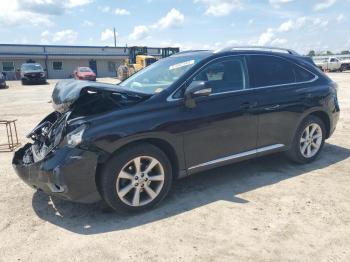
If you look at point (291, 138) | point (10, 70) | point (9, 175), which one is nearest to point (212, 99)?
point (291, 138)

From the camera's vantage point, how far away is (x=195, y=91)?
397cm

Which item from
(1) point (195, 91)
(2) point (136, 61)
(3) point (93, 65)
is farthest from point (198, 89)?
(3) point (93, 65)

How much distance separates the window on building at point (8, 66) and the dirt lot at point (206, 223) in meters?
42.4

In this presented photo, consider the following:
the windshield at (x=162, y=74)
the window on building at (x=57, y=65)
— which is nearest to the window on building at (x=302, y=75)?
the windshield at (x=162, y=74)

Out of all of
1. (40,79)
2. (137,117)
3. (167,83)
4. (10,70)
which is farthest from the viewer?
(10,70)

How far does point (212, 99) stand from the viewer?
4.30m

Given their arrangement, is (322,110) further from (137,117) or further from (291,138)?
(137,117)

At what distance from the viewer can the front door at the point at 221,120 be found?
4156 mm

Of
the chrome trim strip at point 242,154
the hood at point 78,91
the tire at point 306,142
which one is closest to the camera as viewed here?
the hood at point 78,91

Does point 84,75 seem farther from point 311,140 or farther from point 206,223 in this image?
point 206,223

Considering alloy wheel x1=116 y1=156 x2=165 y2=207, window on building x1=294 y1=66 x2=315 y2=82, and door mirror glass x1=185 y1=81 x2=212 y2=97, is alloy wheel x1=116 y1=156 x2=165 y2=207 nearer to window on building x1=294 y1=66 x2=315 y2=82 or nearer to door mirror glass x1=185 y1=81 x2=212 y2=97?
door mirror glass x1=185 y1=81 x2=212 y2=97

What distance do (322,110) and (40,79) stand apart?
1227 inches

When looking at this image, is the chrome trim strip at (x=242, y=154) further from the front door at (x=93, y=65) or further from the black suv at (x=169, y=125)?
the front door at (x=93, y=65)

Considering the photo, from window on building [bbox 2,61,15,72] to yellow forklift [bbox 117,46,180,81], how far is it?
16025mm
